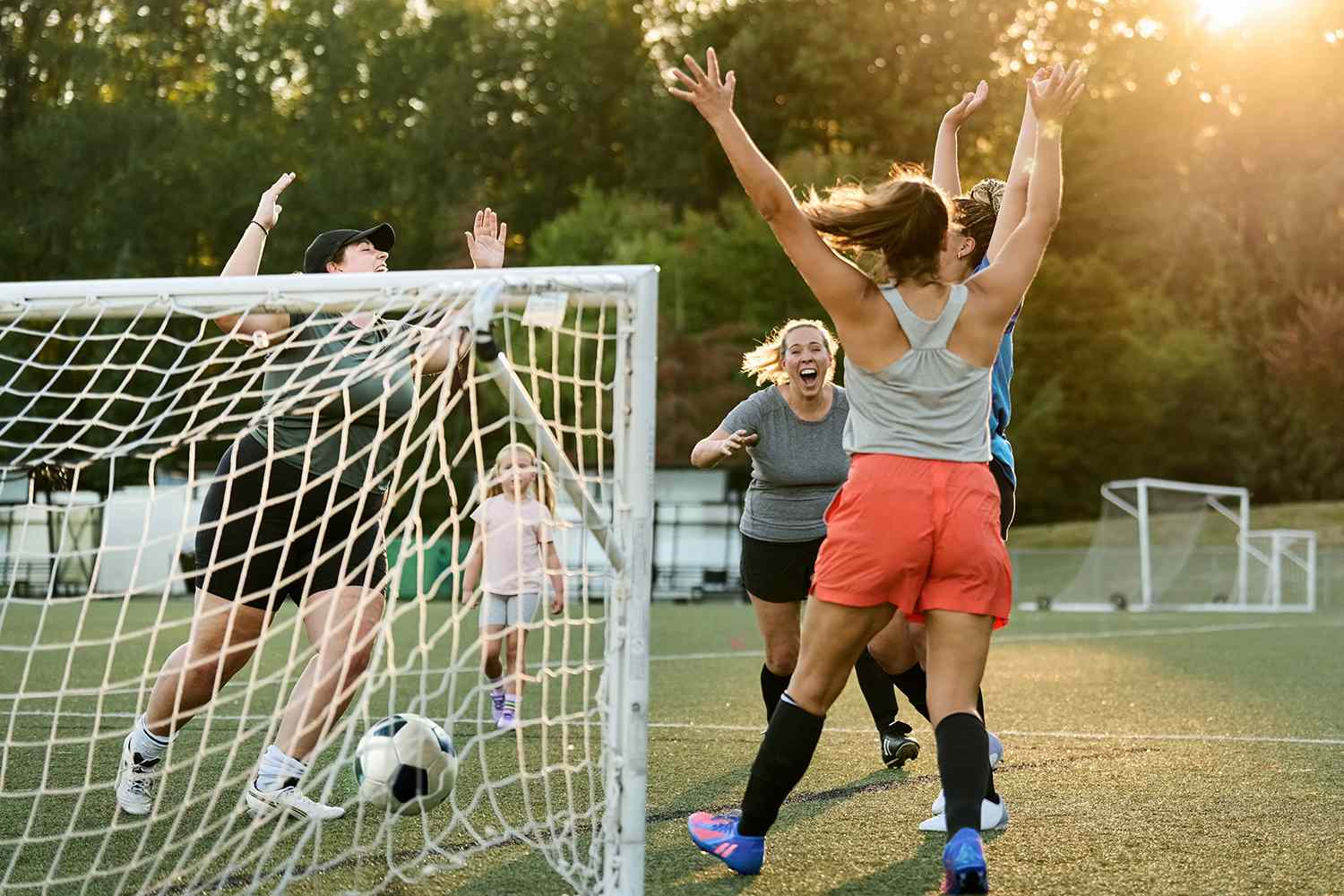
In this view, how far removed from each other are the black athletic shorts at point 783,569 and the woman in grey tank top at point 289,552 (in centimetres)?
152

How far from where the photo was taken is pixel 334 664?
15.4 feet

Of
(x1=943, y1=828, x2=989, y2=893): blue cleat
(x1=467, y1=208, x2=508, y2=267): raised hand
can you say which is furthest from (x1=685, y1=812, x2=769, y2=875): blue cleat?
(x1=467, y1=208, x2=508, y2=267): raised hand

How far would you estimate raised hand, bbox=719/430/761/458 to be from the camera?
5242 mm

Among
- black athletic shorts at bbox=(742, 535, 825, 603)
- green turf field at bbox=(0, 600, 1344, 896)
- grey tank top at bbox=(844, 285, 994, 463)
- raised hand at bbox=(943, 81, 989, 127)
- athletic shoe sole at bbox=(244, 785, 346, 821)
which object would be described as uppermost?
raised hand at bbox=(943, 81, 989, 127)

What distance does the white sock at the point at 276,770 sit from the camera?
4.68 metres

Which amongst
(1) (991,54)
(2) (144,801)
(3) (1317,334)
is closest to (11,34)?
(1) (991,54)

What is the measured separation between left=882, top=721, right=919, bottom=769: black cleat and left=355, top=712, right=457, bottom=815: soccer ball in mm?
2058

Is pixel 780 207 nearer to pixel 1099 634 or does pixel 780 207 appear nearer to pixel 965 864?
pixel 965 864

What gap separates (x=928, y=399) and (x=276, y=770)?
2.23 metres

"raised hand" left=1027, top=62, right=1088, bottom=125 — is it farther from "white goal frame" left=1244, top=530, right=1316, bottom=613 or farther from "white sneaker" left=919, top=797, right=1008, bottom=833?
"white goal frame" left=1244, top=530, right=1316, bottom=613

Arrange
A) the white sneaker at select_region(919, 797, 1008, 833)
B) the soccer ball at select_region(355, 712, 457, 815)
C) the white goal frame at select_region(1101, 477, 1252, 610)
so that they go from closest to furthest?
the soccer ball at select_region(355, 712, 457, 815) < the white sneaker at select_region(919, 797, 1008, 833) < the white goal frame at select_region(1101, 477, 1252, 610)

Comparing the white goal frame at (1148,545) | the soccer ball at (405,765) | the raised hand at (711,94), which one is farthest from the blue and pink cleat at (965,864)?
the white goal frame at (1148,545)

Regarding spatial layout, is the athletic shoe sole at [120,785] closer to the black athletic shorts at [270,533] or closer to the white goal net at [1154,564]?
the black athletic shorts at [270,533]

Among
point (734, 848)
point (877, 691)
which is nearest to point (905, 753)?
point (877, 691)
